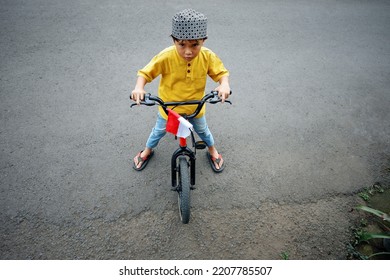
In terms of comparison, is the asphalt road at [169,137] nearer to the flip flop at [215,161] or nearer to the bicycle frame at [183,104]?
the flip flop at [215,161]

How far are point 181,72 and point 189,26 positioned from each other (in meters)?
0.46

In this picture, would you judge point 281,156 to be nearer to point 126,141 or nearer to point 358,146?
point 358,146

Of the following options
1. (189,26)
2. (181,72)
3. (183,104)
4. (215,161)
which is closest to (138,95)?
(183,104)

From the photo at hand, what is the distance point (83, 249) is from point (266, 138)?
2.62 metres

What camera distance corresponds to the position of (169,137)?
3445 millimetres

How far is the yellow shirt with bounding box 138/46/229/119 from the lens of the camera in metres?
2.18

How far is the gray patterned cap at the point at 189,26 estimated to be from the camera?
6.02 feet

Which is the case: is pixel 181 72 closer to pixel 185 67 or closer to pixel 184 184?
pixel 185 67

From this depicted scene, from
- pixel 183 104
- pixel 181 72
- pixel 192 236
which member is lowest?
pixel 192 236

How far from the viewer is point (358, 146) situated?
3.53m

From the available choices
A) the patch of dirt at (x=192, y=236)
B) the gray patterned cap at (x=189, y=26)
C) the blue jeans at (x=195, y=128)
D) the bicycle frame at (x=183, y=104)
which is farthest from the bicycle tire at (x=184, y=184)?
the gray patterned cap at (x=189, y=26)

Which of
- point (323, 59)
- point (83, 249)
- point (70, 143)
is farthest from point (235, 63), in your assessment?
point (83, 249)
